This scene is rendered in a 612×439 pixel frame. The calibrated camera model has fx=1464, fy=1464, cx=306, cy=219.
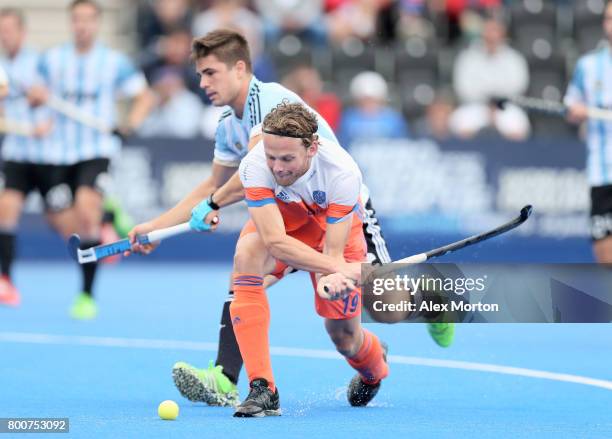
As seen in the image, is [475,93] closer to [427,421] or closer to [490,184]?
[490,184]

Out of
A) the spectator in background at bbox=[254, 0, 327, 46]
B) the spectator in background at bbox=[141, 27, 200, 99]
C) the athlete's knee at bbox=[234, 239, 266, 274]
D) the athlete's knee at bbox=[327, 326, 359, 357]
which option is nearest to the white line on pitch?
the athlete's knee at bbox=[327, 326, 359, 357]

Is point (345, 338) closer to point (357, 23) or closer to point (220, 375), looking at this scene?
point (220, 375)

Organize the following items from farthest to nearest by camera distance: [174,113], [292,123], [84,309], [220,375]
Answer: [174,113]
[84,309]
[220,375]
[292,123]

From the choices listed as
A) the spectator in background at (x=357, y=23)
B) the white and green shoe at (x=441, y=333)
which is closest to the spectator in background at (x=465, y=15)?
the spectator in background at (x=357, y=23)

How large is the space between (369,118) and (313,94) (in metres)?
0.55

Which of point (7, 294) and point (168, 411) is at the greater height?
point (7, 294)

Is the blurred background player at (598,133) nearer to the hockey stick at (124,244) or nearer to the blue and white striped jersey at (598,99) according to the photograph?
the blue and white striped jersey at (598,99)

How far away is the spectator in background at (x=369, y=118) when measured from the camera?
43.1ft

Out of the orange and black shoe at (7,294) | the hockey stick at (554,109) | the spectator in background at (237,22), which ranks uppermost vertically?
the spectator in background at (237,22)

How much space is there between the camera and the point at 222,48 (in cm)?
579

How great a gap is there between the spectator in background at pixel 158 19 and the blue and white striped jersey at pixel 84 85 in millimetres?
4239

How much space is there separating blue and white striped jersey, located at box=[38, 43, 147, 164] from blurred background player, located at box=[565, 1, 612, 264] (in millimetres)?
3106

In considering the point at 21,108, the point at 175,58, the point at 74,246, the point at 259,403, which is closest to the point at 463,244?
the point at 259,403

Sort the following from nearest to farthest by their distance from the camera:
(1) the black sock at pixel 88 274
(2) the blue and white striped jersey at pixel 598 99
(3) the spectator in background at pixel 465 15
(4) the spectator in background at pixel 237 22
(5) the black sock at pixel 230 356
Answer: (5) the black sock at pixel 230 356, (2) the blue and white striped jersey at pixel 598 99, (1) the black sock at pixel 88 274, (4) the spectator in background at pixel 237 22, (3) the spectator in background at pixel 465 15
